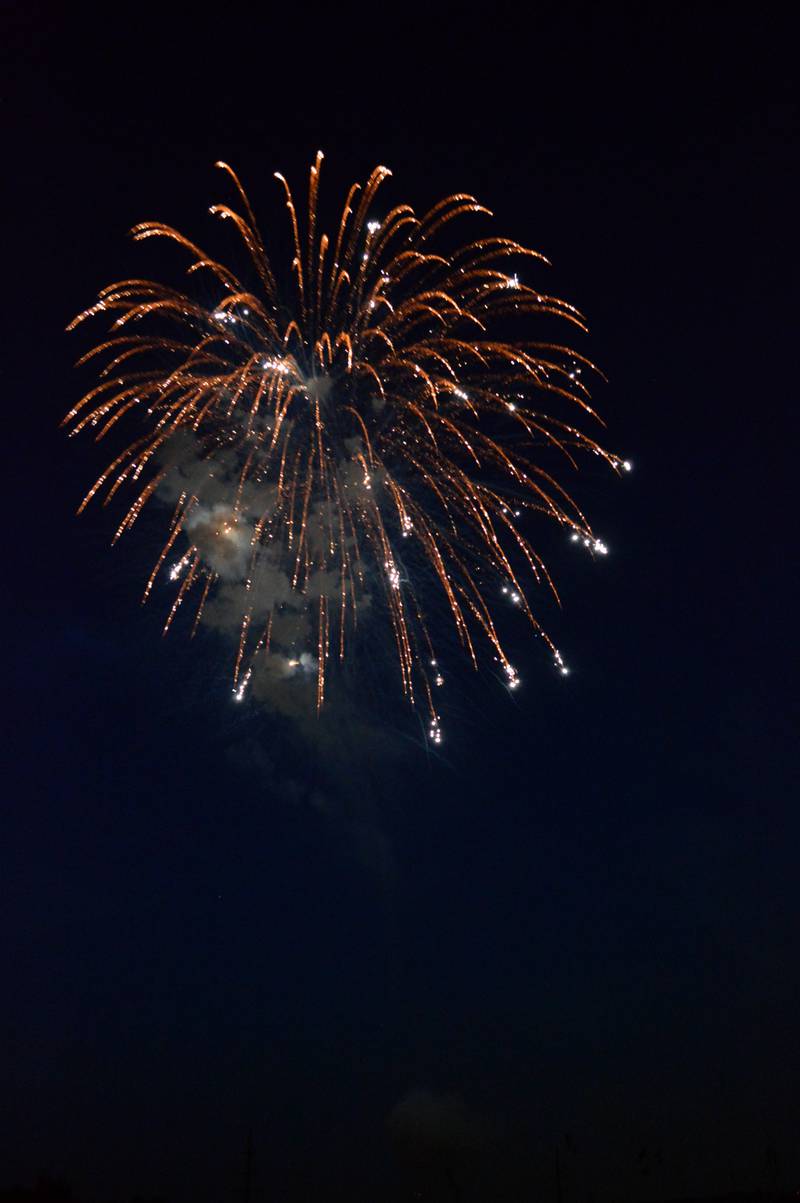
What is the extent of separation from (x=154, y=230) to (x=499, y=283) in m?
6.60

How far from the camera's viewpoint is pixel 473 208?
68.5ft

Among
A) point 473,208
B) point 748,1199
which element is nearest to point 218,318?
point 473,208

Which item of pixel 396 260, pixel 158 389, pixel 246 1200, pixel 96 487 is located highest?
pixel 396 260

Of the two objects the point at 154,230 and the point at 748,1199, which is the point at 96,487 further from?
the point at 748,1199

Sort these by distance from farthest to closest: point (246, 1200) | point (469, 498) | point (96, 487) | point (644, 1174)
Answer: point (644, 1174) → point (246, 1200) → point (469, 498) → point (96, 487)

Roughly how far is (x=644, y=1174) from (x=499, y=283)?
58.1 meters

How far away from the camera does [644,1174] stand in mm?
63625

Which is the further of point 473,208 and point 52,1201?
point 52,1201

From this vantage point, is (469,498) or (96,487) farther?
(469,498)

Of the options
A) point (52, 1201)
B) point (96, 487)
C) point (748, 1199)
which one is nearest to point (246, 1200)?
point (52, 1201)

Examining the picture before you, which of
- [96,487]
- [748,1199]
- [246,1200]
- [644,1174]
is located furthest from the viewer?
[748,1199]

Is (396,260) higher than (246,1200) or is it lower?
higher

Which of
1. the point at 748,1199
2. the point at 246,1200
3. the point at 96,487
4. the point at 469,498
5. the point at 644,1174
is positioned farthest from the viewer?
the point at 748,1199

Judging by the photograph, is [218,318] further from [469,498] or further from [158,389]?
[469,498]
